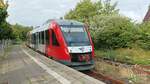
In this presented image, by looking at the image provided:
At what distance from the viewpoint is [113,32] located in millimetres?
32469

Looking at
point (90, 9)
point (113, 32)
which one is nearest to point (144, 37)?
point (113, 32)

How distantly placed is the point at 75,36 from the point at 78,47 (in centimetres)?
106

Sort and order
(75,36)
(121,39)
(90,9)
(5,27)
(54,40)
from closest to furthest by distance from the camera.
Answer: (75,36)
(54,40)
(121,39)
(5,27)
(90,9)

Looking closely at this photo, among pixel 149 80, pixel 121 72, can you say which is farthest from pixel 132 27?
pixel 149 80

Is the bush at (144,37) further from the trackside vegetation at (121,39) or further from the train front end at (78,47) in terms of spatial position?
the train front end at (78,47)

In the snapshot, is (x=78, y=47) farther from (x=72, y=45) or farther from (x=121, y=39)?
(x=121, y=39)

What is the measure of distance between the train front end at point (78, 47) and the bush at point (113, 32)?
12.0 meters

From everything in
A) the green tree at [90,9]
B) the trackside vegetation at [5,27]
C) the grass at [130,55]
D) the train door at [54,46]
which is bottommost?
the grass at [130,55]

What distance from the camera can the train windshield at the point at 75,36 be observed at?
1822cm

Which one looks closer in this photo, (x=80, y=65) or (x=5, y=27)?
(x=80, y=65)

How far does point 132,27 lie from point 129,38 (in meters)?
1.75

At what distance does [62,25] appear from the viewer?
1920cm

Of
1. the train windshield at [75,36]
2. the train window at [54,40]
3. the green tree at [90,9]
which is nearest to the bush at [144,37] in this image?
the train windshield at [75,36]

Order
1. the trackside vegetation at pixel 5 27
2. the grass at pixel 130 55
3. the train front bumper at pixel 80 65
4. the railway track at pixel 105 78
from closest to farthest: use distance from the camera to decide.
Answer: the railway track at pixel 105 78 → the train front bumper at pixel 80 65 → the trackside vegetation at pixel 5 27 → the grass at pixel 130 55
